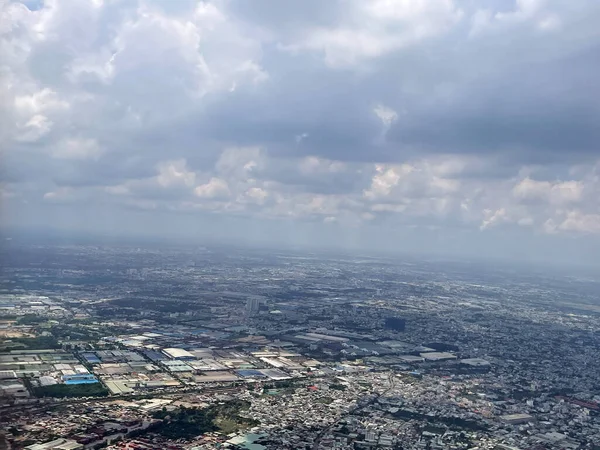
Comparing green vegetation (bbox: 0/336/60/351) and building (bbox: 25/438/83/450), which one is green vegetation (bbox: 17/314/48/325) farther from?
building (bbox: 25/438/83/450)

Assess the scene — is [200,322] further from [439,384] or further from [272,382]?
[439,384]

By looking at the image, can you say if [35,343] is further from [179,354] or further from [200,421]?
[200,421]

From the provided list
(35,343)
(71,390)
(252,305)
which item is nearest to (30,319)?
(35,343)

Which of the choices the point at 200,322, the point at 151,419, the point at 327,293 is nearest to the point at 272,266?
the point at 327,293

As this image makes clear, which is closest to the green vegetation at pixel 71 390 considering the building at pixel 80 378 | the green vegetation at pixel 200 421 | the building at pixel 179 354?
the building at pixel 80 378

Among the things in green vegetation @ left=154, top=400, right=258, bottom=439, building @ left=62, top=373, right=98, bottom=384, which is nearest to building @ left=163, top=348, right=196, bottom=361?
building @ left=62, top=373, right=98, bottom=384

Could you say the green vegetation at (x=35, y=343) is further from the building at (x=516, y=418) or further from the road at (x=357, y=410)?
the building at (x=516, y=418)

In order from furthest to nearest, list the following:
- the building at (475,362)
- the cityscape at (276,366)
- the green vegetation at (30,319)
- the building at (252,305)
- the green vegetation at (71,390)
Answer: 1. the building at (252,305)
2. the green vegetation at (30,319)
3. the building at (475,362)
4. the green vegetation at (71,390)
5. the cityscape at (276,366)
